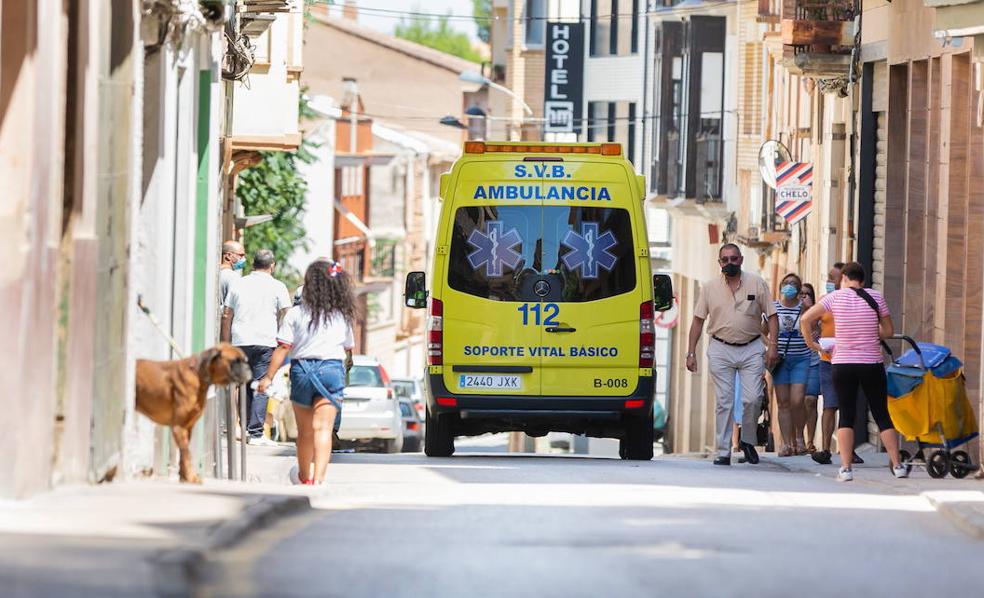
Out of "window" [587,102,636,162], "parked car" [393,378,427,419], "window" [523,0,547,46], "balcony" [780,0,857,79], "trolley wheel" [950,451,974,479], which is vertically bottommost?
"parked car" [393,378,427,419]

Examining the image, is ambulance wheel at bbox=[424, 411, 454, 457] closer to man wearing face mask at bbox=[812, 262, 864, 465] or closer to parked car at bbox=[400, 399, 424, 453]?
man wearing face mask at bbox=[812, 262, 864, 465]

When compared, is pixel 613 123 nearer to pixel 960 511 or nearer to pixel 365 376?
pixel 365 376

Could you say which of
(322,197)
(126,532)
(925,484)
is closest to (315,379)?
(925,484)

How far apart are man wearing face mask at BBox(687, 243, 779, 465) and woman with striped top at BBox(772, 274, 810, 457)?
1.54 metres

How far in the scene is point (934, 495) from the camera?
1436 centimetres

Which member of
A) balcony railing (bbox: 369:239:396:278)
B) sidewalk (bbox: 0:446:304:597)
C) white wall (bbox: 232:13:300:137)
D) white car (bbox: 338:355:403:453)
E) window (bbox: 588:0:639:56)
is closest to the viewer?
sidewalk (bbox: 0:446:304:597)

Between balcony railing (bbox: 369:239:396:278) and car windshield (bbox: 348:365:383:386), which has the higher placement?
balcony railing (bbox: 369:239:396:278)

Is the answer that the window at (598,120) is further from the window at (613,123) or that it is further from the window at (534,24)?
the window at (534,24)

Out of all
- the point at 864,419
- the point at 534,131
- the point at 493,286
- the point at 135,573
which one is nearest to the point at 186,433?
the point at 135,573

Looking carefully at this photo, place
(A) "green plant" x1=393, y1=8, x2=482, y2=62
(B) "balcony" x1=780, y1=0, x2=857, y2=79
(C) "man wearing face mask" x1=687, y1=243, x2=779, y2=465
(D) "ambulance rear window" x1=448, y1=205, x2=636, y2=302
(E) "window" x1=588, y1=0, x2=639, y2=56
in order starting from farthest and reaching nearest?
(A) "green plant" x1=393, y1=8, x2=482, y2=62 < (E) "window" x1=588, y1=0, x2=639, y2=56 < (B) "balcony" x1=780, y1=0, x2=857, y2=79 < (C) "man wearing face mask" x1=687, y1=243, x2=779, y2=465 < (D) "ambulance rear window" x1=448, y1=205, x2=636, y2=302

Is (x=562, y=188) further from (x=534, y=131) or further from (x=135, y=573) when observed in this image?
(x=534, y=131)

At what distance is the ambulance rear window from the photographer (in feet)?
60.3

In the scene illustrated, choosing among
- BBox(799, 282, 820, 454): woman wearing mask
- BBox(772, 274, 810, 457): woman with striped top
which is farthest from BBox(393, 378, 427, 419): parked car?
BBox(772, 274, 810, 457): woman with striped top

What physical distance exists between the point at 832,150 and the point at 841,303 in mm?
12021
